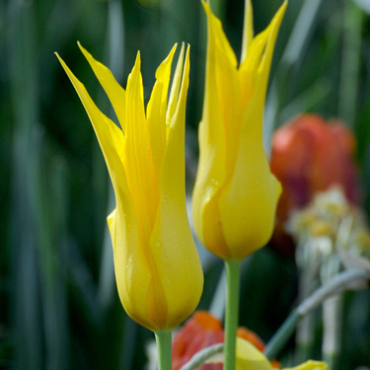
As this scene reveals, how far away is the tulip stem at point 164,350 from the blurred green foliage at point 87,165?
1.03ft

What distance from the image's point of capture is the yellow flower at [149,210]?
0.25 m

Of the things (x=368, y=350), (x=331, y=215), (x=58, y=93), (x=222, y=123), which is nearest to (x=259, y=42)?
(x=222, y=123)

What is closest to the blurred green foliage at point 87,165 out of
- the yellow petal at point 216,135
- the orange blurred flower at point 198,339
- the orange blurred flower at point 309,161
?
the orange blurred flower at point 309,161

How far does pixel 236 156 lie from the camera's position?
28 centimetres

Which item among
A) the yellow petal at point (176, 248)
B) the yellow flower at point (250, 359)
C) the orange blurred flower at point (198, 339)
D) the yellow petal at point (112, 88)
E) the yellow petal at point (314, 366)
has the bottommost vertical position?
the orange blurred flower at point (198, 339)

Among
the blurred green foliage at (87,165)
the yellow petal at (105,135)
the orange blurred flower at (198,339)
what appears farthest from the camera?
the blurred green foliage at (87,165)

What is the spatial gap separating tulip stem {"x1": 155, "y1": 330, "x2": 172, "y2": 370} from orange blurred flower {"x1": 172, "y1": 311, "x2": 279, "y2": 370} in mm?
112

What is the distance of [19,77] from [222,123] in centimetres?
42

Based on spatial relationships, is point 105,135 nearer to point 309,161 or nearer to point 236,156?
point 236,156

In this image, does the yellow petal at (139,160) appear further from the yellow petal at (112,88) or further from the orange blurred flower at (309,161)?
the orange blurred flower at (309,161)

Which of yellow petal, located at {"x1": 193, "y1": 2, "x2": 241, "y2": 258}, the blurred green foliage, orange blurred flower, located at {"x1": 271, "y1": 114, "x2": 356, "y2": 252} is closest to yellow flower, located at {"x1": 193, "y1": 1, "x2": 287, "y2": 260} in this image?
yellow petal, located at {"x1": 193, "y1": 2, "x2": 241, "y2": 258}

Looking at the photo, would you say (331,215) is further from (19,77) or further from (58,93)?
(58,93)

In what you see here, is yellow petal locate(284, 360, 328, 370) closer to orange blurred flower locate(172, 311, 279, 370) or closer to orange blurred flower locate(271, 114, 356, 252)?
orange blurred flower locate(172, 311, 279, 370)

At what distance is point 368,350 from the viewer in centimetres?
60
